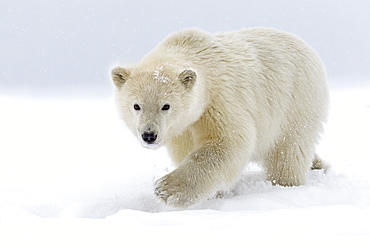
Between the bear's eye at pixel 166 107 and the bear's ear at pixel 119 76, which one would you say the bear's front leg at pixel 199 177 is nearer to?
the bear's eye at pixel 166 107

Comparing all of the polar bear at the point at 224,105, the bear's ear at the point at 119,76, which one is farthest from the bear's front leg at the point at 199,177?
the bear's ear at the point at 119,76

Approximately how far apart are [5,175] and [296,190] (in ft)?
12.5

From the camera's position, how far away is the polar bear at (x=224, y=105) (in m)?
4.41

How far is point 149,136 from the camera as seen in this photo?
4.18 metres

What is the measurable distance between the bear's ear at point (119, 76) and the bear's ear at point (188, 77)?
54 centimetres

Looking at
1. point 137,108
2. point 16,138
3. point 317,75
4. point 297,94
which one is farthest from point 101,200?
point 16,138

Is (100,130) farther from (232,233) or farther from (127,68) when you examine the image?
(232,233)

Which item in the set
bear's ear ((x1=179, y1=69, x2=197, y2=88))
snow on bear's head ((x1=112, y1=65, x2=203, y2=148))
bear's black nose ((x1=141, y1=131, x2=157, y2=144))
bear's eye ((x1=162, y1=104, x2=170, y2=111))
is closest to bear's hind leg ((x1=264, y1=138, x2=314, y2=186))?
snow on bear's head ((x1=112, y1=65, x2=203, y2=148))

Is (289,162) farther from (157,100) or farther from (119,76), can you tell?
(119,76)

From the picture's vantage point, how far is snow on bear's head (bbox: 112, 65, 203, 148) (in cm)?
426

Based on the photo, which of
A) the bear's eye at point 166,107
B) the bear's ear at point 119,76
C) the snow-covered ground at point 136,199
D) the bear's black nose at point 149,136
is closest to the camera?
the snow-covered ground at point 136,199

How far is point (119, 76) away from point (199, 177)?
120 cm

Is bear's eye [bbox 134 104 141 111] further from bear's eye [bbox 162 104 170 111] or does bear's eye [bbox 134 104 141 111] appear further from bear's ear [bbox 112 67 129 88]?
bear's ear [bbox 112 67 129 88]

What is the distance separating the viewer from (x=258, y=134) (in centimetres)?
515
